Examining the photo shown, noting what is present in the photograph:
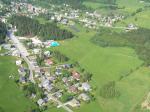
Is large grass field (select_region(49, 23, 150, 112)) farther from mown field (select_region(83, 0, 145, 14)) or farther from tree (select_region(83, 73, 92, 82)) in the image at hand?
mown field (select_region(83, 0, 145, 14))

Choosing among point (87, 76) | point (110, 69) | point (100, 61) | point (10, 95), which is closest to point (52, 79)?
point (87, 76)

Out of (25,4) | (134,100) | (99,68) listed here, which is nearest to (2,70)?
(99,68)

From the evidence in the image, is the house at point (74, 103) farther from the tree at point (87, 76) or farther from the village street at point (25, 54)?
the tree at point (87, 76)

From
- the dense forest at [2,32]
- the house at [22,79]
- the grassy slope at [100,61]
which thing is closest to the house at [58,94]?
the grassy slope at [100,61]

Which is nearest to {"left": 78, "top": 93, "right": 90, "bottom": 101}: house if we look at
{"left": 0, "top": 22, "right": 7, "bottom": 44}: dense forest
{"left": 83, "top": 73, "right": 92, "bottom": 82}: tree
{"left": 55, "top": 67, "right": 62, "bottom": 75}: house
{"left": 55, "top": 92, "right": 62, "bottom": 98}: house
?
{"left": 55, "top": 92, "right": 62, "bottom": 98}: house

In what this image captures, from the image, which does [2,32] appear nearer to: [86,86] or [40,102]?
[86,86]
